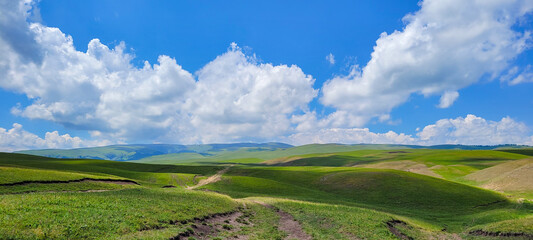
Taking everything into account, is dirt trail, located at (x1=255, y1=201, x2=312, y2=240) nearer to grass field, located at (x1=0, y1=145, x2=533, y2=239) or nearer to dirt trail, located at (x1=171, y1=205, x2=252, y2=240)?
grass field, located at (x1=0, y1=145, x2=533, y2=239)

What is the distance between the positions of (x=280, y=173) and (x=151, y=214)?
82565 millimetres

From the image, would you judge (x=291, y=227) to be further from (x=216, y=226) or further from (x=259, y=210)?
(x=259, y=210)

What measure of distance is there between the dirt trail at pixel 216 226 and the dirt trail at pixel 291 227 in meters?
4.74

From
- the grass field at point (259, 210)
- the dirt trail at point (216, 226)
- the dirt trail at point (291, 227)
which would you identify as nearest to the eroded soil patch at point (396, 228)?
the grass field at point (259, 210)

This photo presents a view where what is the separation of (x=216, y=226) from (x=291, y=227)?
964 centimetres

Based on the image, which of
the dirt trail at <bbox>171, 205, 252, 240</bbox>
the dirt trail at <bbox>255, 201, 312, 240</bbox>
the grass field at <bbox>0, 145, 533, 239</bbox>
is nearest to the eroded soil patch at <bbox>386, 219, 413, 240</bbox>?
the grass field at <bbox>0, 145, 533, 239</bbox>

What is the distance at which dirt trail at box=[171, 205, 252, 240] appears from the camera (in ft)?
76.3

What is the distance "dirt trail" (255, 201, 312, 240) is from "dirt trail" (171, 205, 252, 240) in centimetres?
474

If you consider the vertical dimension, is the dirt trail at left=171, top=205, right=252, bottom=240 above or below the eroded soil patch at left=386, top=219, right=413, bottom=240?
above

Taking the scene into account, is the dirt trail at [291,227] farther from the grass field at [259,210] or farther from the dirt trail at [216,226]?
the dirt trail at [216,226]

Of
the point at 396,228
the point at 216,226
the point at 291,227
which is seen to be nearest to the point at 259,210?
the point at 291,227

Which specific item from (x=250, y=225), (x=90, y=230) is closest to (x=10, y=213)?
(x=90, y=230)

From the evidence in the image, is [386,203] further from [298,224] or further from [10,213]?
[10,213]

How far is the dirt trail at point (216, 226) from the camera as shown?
915 inches
